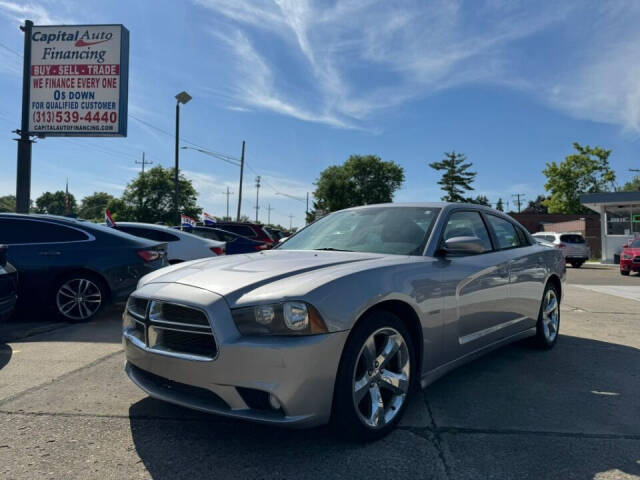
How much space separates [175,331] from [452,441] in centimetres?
168

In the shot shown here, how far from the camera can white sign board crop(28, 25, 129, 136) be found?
14977mm

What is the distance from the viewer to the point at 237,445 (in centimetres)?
262

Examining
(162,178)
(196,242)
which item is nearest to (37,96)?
(196,242)

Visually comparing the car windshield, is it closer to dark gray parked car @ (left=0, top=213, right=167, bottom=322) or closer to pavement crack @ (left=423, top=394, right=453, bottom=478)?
pavement crack @ (left=423, top=394, right=453, bottom=478)

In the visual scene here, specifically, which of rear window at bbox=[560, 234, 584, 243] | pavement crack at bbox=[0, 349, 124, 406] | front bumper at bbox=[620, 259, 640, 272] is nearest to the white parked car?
pavement crack at bbox=[0, 349, 124, 406]

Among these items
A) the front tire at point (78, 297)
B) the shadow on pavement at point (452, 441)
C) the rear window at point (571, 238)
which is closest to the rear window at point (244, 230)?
the front tire at point (78, 297)

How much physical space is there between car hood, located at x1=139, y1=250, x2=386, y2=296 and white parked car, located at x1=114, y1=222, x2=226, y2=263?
17.6ft

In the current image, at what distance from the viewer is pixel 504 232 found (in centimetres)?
462

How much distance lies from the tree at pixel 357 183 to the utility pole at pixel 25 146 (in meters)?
58.1

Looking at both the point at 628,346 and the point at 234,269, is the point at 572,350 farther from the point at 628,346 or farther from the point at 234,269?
the point at 234,269

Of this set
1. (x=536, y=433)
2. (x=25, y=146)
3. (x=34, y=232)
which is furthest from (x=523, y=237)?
(x=25, y=146)

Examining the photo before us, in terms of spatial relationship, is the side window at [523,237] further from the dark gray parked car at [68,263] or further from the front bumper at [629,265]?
the front bumper at [629,265]

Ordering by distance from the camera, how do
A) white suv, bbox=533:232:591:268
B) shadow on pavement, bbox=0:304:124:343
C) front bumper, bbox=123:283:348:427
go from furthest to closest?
white suv, bbox=533:232:591:268, shadow on pavement, bbox=0:304:124:343, front bumper, bbox=123:283:348:427

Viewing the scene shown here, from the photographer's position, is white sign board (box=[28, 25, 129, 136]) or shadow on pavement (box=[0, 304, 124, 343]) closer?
shadow on pavement (box=[0, 304, 124, 343])
